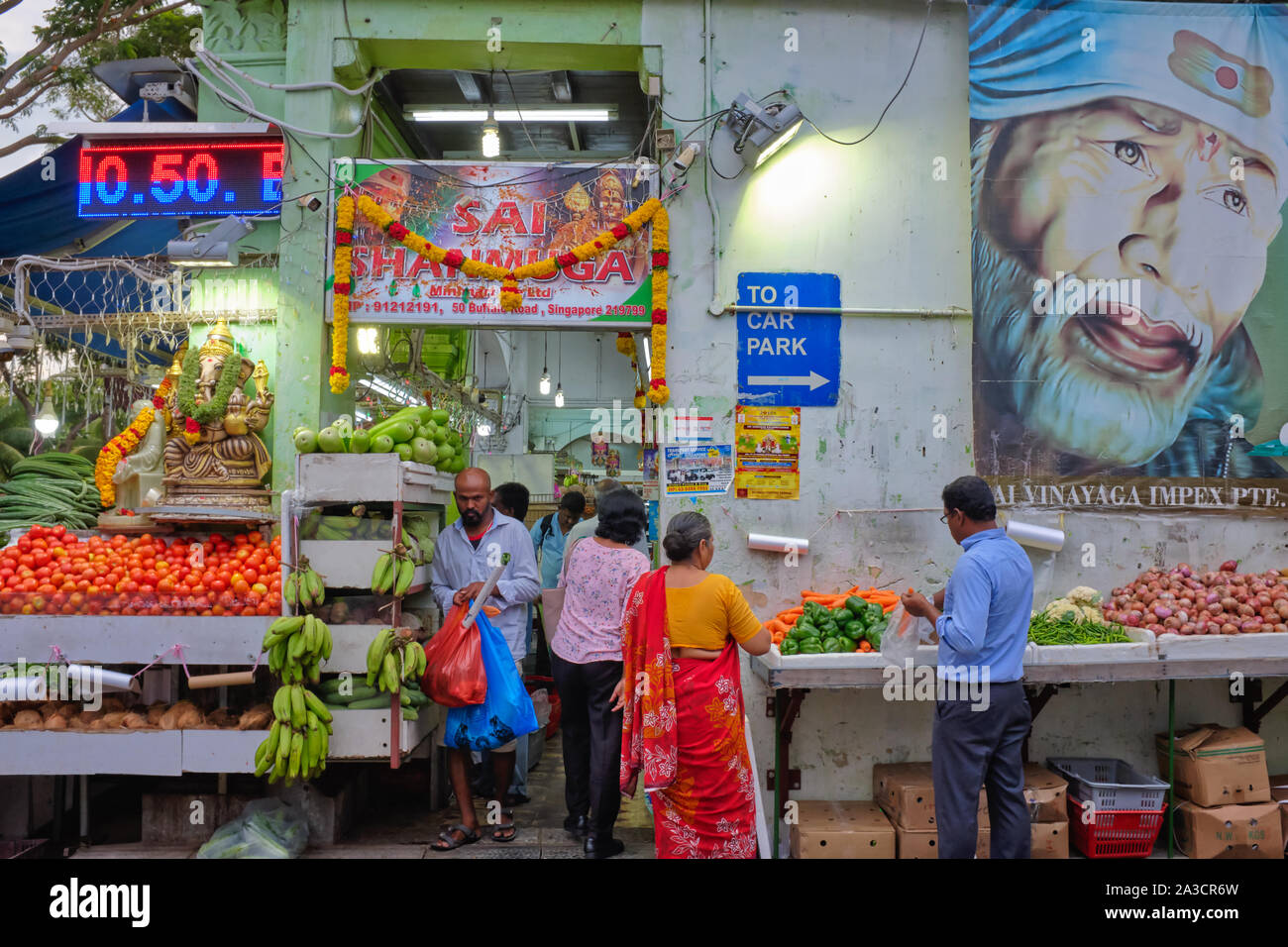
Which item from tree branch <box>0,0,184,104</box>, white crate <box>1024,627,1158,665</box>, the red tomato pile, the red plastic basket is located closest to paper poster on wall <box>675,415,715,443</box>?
white crate <box>1024,627,1158,665</box>

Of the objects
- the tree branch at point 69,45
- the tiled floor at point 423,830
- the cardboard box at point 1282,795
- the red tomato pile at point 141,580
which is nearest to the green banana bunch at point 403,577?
the red tomato pile at point 141,580

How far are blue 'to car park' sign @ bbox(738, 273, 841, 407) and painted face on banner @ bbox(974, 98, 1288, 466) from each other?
39.4 inches

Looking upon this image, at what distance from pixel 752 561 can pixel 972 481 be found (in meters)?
1.85

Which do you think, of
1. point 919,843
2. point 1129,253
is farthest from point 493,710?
point 1129,253

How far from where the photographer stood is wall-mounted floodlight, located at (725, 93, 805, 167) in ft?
17.1

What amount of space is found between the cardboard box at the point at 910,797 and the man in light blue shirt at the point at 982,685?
0.95 m

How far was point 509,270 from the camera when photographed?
5457 millimetres

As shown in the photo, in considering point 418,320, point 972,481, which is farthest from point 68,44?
point 972,481

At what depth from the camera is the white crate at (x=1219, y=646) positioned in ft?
15.6

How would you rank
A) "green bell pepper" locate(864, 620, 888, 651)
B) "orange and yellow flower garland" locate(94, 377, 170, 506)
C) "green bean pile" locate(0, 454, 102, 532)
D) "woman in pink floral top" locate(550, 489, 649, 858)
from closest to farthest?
"woman in pink floral top" locate(550, 489, 649, 858) < "green bell pepper" locate(864, 620, 888, 651) < "orange and yellow flower garland" locate(94, 377, 170, 506) < "green bean pile" locate(0, 454, 102, 532)

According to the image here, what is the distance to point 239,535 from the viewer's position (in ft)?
16.5

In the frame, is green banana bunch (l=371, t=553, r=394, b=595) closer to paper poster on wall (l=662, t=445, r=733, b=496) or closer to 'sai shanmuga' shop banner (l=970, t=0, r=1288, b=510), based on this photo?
paper poster on wall (l=662, t=445, r=733, b=496)

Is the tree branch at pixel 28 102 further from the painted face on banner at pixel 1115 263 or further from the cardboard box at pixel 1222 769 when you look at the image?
the cardboard box at pixel 1222 769

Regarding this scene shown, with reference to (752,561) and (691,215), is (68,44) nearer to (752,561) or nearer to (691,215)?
(691,215)
